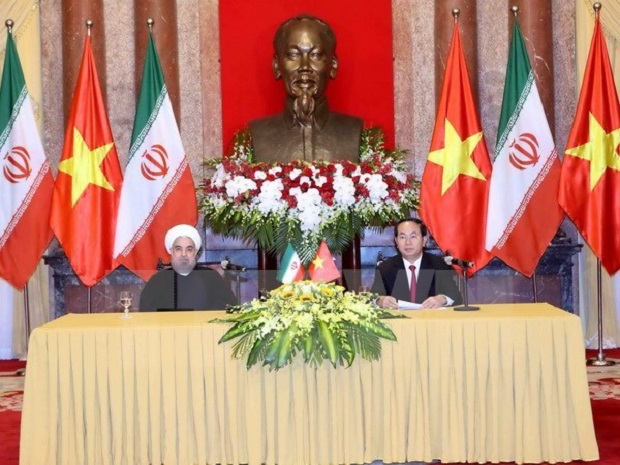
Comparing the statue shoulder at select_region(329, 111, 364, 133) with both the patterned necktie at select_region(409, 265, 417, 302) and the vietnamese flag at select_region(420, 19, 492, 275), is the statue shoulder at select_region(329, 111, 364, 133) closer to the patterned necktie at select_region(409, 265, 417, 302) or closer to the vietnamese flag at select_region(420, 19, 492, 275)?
the vietnamese flag at select_region(420, 19, 492, 275)

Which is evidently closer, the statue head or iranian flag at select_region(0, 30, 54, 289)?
the statue head

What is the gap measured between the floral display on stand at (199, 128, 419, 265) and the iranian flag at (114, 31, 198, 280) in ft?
2.40

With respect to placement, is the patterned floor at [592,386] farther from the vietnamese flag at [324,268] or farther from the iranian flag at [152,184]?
the vietnamese flag at [324,268]

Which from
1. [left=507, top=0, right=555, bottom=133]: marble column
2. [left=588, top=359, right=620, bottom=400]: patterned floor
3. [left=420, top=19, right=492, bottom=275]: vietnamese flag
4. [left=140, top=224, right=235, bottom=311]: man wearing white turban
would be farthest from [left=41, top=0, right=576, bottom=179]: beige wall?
[left=140, top=224, right=235, bottom=311]: man wearing white turban

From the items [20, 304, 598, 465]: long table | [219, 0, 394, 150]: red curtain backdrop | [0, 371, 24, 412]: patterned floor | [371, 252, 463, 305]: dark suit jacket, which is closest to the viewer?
[20, 304, 598, 465]: long table

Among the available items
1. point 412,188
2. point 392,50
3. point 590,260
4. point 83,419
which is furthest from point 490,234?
point 83,419

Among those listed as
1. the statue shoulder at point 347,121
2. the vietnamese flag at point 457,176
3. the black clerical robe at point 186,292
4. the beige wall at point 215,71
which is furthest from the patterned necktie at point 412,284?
the beige wall at point 215,71

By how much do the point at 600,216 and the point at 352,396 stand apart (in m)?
3.59

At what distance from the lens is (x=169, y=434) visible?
15.5 feet

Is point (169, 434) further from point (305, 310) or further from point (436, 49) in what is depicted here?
point (436, 49)

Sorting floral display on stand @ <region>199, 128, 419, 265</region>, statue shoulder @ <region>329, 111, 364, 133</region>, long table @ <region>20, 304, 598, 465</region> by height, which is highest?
statue shoulder @ <region>329, 111, 364, 133</region>

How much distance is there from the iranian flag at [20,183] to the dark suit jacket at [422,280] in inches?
121

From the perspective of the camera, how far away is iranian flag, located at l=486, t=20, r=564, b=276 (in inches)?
307

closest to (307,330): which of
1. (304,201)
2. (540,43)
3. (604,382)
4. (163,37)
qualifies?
(304,201)
